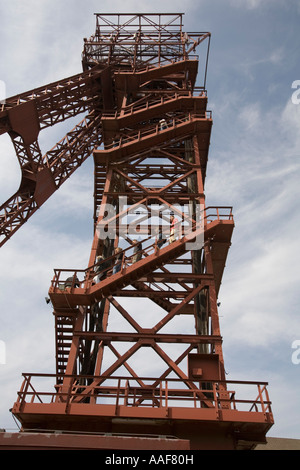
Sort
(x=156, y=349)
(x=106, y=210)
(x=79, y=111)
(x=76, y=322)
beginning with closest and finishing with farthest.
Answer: (x=156, y=349)
(x=76, y=322)
(x=106, y=210)
(x=79, y=111)

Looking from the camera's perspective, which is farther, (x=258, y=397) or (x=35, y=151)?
(x=35, y=151)

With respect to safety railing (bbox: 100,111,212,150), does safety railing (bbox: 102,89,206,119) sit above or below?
above

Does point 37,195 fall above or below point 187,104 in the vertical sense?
below

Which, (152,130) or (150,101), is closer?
(152,130)

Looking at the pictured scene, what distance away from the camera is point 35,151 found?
2050 cm

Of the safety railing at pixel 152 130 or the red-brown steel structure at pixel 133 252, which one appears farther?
the safety railing at pixel 152 130

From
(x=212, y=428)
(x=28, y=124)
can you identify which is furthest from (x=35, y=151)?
(x=212, y=428)

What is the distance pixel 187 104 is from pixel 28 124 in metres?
7.37

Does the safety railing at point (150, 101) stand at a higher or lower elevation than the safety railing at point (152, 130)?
higher

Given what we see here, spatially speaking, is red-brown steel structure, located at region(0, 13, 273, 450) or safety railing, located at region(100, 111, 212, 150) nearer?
red-brown steel structure, located at region(0, 13, 273, 450)

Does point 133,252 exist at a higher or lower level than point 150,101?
lower

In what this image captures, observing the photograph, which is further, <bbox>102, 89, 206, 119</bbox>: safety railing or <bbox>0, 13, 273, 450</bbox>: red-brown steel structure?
<bbox>102, 89, 206, 119</bbox>: safety railing

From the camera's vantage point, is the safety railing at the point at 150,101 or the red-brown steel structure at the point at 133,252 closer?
the red-brown steel structure at the point at 133,252
